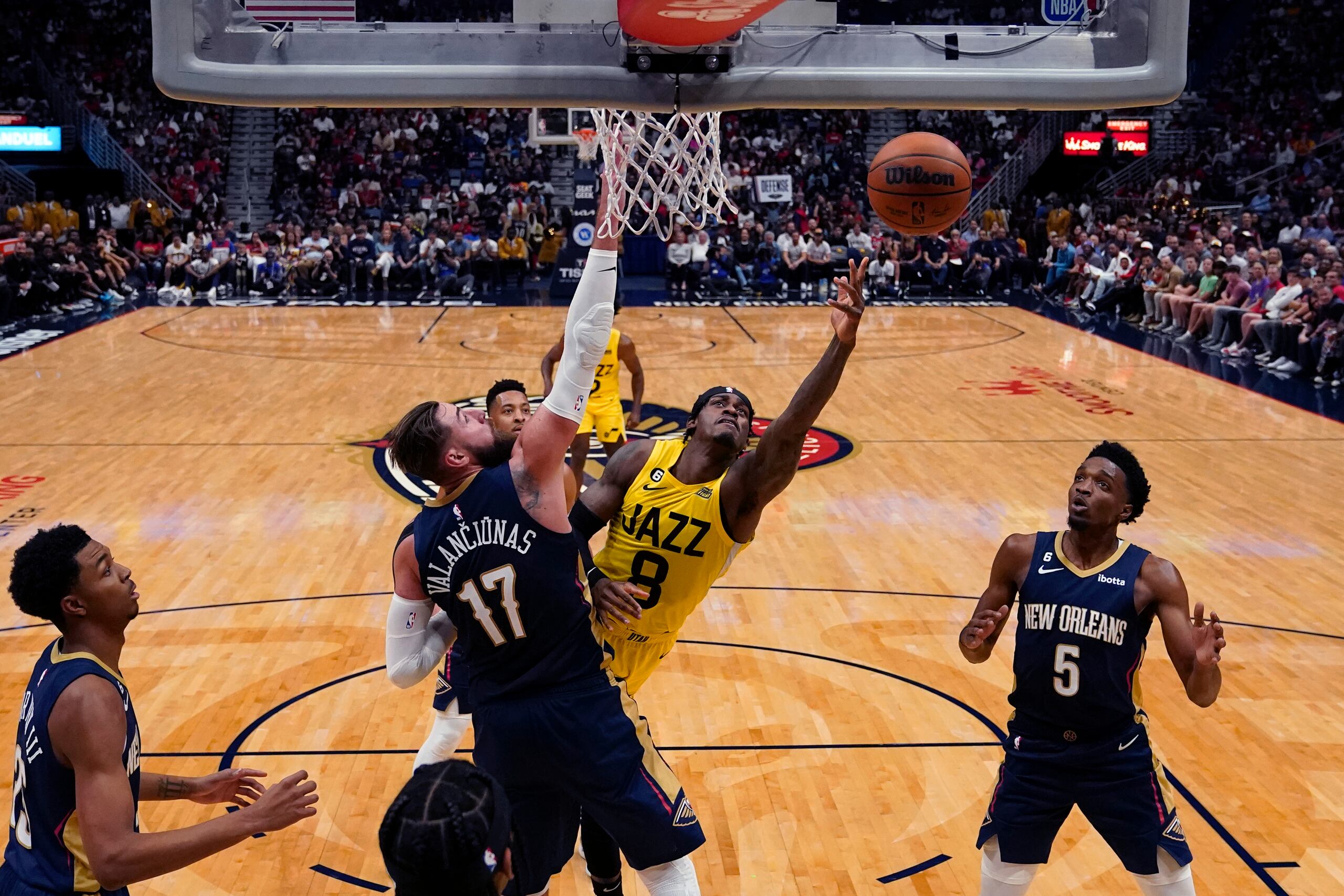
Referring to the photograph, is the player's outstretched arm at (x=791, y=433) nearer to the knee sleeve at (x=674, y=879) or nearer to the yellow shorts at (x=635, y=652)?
the yellow shorts at (x=635, y=652)

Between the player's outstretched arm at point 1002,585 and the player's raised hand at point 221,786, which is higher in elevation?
the player's outstretched arm at point 1002,585

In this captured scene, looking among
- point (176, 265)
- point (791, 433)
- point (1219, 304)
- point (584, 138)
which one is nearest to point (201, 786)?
point (791, 433)

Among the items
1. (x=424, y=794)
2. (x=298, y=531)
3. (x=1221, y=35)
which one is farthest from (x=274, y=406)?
(x=1221, y=35)

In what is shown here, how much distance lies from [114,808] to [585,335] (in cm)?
158

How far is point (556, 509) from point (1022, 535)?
1.46 metres

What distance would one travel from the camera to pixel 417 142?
1124 inches

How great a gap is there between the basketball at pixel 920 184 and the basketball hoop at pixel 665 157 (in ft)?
2.47

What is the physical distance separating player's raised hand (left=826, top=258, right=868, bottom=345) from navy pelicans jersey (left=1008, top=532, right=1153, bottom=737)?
0.94 meters

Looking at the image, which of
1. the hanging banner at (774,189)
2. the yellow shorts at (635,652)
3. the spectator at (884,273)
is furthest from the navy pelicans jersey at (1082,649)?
the hanging banner at (774,189)

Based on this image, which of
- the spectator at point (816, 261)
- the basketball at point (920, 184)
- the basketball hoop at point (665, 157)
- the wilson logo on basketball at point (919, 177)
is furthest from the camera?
the spectator at point (816, 261)

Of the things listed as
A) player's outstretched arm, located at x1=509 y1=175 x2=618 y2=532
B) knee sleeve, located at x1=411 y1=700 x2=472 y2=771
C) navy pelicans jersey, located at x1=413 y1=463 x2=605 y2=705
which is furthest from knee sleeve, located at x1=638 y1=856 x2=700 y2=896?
knee sleeve, located at x1=411 y1=700 x2=472 y2=771

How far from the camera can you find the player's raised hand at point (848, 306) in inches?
146

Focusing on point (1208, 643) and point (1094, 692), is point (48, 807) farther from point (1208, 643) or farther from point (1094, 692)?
point (1208, 643)

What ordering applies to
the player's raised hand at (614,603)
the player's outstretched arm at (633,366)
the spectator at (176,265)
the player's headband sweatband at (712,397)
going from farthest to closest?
the spectator at (176,265), the player's outstretched arm at (633,366), the player's headband sweatband at (712,397), the player's raised hand at (614,603)
